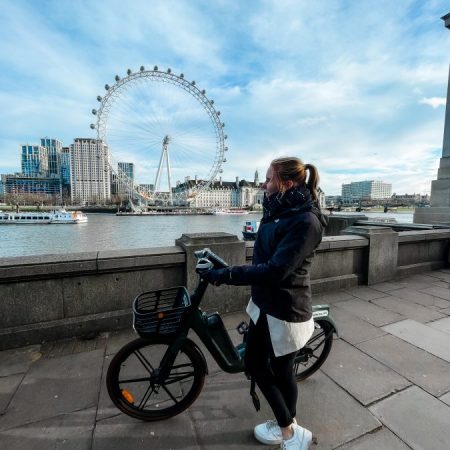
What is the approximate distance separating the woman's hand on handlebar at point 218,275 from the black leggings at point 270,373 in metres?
0.35

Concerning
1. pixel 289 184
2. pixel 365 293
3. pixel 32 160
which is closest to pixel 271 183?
pixel 289 184

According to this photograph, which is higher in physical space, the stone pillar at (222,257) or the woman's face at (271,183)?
the woman's face at (271,183)

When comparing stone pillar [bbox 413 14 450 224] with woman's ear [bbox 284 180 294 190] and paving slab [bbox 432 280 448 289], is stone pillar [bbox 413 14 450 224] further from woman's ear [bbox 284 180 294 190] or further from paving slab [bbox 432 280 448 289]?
woman's ear [bbox 284 180 294 190]

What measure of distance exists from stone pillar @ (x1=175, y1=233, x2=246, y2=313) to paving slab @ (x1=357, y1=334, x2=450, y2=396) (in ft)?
5.67

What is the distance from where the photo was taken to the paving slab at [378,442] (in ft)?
6.68

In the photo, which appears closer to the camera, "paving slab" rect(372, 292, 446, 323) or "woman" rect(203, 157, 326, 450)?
"woman" rect(203, 157, 326, 450)

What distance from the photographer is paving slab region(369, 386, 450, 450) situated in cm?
209

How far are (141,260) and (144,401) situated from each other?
5.88ft

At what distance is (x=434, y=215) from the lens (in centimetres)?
1025

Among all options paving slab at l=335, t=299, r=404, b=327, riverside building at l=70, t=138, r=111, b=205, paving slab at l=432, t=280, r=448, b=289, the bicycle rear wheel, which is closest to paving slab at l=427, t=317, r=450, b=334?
paving slab at l=335, t=299, r=404, b=327

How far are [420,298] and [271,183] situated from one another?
456 cm

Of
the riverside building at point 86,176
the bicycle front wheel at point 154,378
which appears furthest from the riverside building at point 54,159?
the bicycle front wheel at point 154,378

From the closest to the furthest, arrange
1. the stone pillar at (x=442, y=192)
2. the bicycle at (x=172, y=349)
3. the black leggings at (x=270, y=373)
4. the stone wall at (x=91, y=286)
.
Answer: the black leggings at (x=270, y=373), the bicycle at (x=172, y=349), the stone wall at (x=91, y=286), the stone pillar at (x=442, y=192)

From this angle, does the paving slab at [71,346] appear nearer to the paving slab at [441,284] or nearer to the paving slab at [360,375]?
the paving slab at [360,375]
